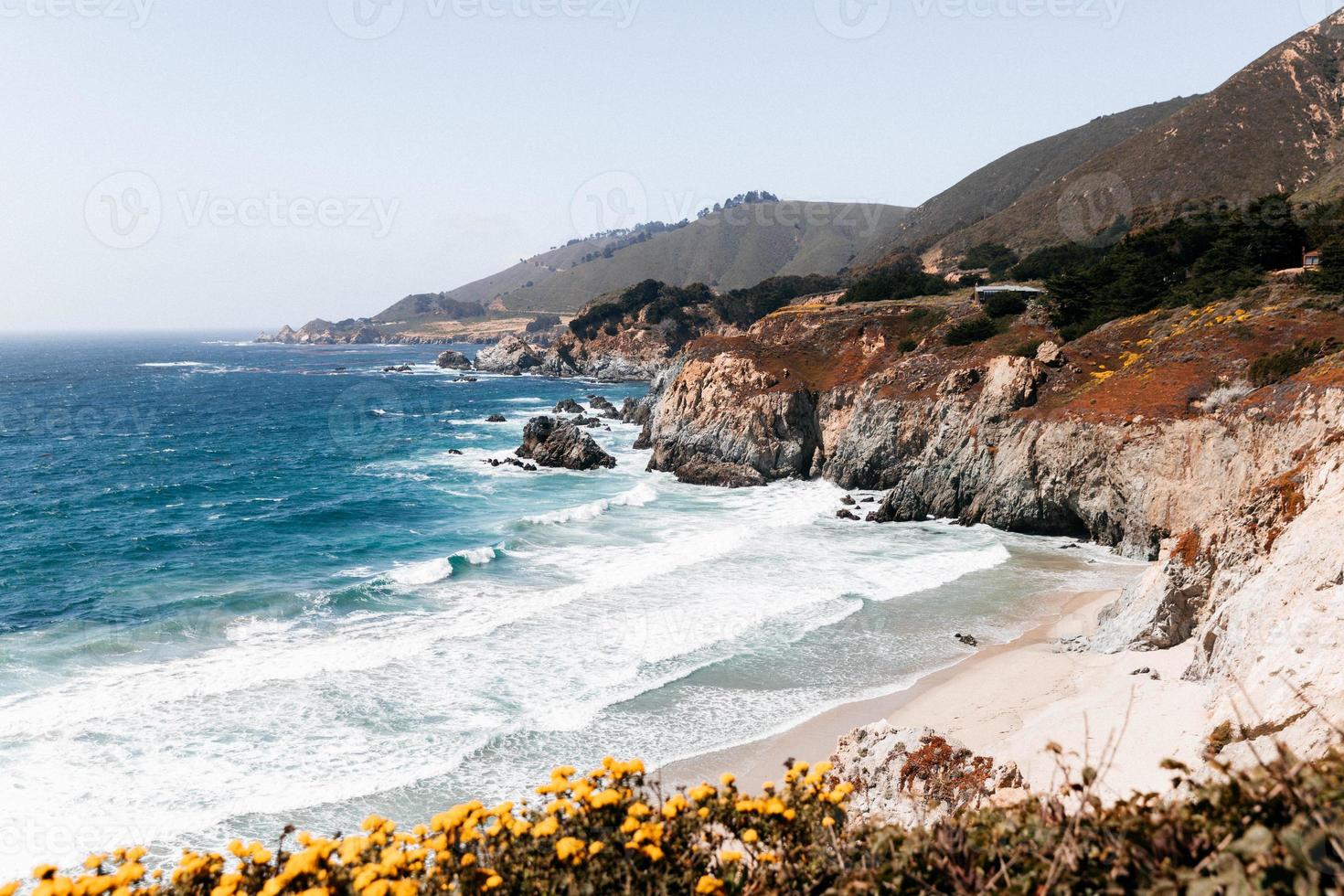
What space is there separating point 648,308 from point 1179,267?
305 feet

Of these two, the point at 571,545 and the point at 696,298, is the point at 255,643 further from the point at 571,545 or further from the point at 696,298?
the point at 696,298

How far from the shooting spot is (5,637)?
26656mm

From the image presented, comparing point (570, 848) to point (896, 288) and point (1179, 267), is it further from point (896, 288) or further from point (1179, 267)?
point (896, 288)

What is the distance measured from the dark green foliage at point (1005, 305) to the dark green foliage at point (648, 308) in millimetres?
79064

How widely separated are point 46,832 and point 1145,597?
92.0 feet

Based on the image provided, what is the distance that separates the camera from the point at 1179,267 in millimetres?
50094

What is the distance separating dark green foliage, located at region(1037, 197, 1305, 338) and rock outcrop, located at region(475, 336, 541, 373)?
112349 millimetres

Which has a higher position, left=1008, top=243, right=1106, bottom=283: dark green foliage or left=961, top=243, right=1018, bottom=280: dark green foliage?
left=961, top=243, right=1018, bottom=280: dark green foliage

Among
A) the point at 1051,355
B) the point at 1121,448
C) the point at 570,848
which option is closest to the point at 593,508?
→ the point at 1121,448

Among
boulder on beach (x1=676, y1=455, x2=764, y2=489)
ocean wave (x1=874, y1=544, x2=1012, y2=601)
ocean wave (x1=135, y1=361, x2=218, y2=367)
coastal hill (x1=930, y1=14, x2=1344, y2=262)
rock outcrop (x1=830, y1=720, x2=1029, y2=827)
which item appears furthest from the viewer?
ocean wave (x1=135, y1=361, x2=218, y2=367)

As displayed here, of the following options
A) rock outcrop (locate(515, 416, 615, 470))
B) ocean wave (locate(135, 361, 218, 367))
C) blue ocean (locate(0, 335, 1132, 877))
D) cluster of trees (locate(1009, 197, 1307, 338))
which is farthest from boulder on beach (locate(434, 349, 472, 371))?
cluster of trees (locate(1009, 197, 1307, 338))

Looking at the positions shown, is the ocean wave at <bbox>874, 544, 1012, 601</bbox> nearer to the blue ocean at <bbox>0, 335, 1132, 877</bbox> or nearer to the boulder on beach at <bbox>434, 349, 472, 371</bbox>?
the blue ocean at <bbox>0, 335, 1132, 877</bbox>

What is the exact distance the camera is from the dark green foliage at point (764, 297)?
409 feet

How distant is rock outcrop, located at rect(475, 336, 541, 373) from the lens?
147625 mm
